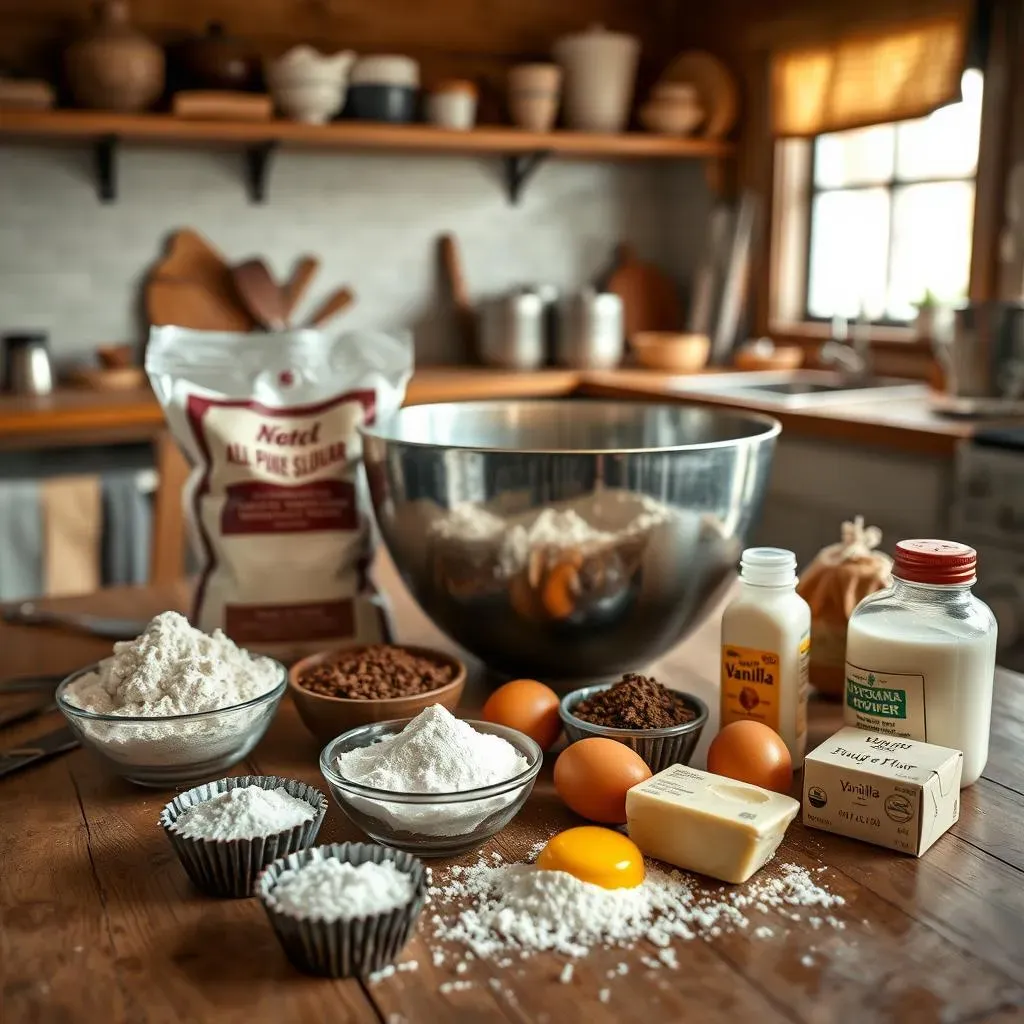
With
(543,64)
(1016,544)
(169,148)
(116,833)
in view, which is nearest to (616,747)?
(116,833)

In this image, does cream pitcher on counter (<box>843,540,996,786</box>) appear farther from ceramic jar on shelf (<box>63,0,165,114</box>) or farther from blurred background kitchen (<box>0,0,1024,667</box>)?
ceramic jar on shelf (<box>63,0,165,114</box>)

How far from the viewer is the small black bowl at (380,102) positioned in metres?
3.21

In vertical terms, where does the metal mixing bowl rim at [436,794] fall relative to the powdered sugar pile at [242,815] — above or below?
above

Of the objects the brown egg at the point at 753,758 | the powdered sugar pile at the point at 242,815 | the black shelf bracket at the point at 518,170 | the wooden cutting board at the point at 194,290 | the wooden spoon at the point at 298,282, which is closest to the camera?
the powdered sugar pile at the point at 242,815

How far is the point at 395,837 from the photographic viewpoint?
0.74 m

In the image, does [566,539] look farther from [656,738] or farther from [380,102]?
[380,102]

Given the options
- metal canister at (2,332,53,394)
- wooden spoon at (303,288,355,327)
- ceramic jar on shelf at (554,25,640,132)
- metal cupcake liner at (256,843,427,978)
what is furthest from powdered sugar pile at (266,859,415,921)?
ceramic jar on shelf at (554,25,640,132)

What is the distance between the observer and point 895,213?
3295 mm

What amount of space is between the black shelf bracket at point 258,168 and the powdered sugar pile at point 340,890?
114 inches

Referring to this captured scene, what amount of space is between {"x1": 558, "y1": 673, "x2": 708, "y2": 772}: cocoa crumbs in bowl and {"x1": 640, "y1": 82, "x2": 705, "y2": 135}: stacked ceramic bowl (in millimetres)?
2980

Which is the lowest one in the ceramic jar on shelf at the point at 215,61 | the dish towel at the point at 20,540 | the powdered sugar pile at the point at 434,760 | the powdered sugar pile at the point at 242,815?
the dish towel at the point at 20,540

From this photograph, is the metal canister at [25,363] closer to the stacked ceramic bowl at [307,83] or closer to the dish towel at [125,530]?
the dish towel at [125,530]

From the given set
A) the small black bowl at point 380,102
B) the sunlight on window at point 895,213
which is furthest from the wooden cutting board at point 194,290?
the sunlight on window at point 895,213

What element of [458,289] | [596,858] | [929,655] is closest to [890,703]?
[929,655]
